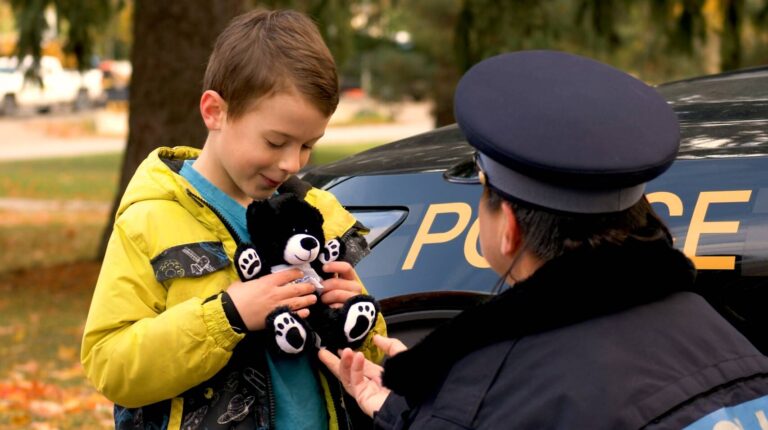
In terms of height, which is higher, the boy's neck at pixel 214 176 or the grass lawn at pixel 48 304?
the boy's neck at pixel 214 176

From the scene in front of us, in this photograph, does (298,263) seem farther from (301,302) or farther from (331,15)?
(331,15)

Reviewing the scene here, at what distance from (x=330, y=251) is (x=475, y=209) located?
80cm

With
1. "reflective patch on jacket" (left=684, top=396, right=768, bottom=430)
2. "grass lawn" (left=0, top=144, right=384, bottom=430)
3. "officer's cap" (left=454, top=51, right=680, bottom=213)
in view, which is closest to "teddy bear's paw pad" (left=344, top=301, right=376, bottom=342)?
"officer's cap" (left=454, top=51, right=680, bottom=213)

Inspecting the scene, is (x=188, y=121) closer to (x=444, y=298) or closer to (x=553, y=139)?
(x=444, y=298)

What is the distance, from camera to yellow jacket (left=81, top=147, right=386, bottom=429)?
2.24 m

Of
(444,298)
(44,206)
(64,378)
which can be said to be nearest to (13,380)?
(64,378)

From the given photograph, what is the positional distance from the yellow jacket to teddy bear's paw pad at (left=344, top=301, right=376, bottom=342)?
0.12 metres

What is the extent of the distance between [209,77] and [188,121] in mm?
6681

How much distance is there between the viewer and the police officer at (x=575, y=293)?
1.68m

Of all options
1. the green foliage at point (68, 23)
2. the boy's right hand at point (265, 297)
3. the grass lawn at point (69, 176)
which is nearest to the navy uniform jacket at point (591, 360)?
the boy's right hand at point (265, 297)

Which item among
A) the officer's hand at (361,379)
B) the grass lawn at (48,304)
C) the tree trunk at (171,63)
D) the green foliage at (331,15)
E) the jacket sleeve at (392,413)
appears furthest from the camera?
the green foliage at (331,15)

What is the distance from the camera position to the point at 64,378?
21.4ft

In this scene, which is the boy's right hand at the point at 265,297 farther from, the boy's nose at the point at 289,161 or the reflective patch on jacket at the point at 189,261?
the boy's nose at the point at 289,161

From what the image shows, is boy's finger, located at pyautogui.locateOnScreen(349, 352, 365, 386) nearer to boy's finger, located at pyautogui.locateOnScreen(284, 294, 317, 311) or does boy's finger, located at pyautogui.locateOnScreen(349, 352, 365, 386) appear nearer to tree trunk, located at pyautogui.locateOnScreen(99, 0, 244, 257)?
boy's finger, located at pyautogui.locateOnScreen(284, 294, 317, 311)
